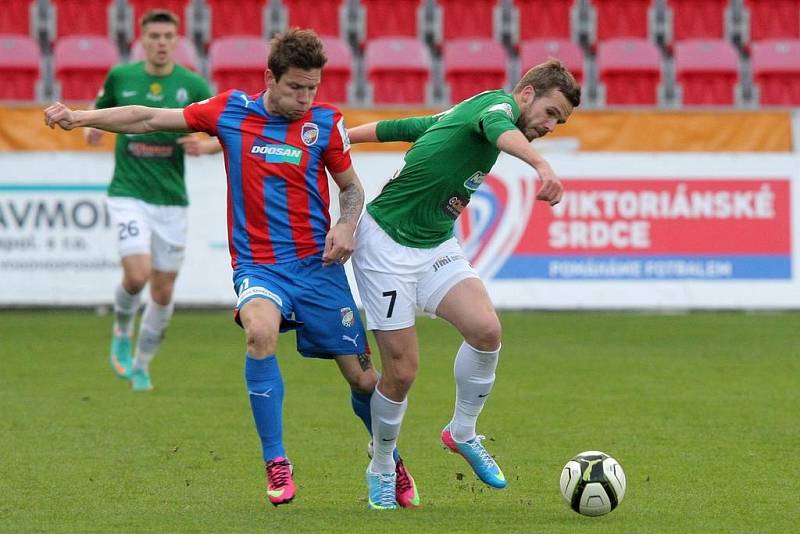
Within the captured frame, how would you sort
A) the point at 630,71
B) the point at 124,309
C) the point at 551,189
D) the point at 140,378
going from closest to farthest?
the point at 551,189 < the point at 140,378 < the point at 124,309 < the point at 630,71

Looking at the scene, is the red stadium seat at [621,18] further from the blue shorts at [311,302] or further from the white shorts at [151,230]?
the blue shorts at [311,302]

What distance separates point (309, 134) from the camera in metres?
6.15

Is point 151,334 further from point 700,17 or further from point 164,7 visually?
point 700,17

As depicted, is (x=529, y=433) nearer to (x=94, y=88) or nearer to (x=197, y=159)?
(x=197, y=159)

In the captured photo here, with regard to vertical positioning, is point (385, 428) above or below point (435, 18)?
below

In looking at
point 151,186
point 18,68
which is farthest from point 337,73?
point 151,186

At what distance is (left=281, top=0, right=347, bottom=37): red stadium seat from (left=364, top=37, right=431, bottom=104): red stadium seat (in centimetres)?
98

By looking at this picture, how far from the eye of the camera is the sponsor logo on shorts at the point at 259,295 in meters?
6.00

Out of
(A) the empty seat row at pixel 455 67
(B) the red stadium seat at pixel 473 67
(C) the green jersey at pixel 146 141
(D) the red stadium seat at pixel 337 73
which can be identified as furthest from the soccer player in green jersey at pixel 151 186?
(B) the red stadium seat at pixel 473 67

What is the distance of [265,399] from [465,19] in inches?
540

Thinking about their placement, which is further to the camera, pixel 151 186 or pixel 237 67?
pixel 237 67

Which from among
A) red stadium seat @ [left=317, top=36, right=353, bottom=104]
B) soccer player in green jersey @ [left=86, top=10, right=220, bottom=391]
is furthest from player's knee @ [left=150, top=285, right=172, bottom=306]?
red stadium seat @ [left=317, top=36, right=353, bottom=104]

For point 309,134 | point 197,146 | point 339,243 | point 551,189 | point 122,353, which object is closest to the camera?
point 551,189

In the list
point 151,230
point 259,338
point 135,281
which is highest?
point 259,338
